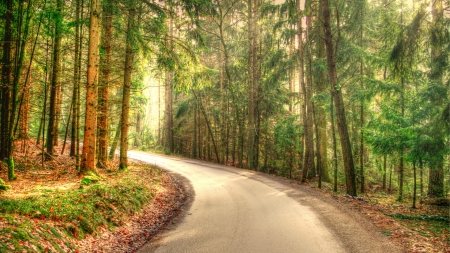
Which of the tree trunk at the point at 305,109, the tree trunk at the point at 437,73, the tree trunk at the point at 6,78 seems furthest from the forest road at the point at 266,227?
the tree trunk at the point at 6,78

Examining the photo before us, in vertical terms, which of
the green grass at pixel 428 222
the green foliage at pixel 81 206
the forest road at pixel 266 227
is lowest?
the green grass at pixel 428 222

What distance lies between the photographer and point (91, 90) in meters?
8.23

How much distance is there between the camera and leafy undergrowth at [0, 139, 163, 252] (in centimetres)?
389

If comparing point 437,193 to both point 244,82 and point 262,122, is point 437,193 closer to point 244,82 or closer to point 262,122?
point 262,122

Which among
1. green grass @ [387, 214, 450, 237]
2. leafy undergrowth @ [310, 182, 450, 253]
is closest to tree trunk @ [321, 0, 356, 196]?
leafy undergrowth @ [310, 182, 450, 253]

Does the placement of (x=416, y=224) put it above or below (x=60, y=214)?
below

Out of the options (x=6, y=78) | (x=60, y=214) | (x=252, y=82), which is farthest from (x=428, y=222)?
(x=6, y=78)

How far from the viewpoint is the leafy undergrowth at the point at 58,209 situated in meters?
3.89

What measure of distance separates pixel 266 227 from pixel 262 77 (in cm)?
1549

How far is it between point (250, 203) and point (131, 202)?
3.68 meters

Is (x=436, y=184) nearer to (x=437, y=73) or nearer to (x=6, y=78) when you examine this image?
(x=437, y=73)

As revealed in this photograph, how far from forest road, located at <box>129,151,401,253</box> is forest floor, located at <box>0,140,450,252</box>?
0.50 m

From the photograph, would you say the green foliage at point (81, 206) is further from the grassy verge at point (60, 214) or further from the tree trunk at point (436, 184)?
the tree trunk at point (436, 184)

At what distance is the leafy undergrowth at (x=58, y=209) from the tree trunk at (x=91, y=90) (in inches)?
30.0
